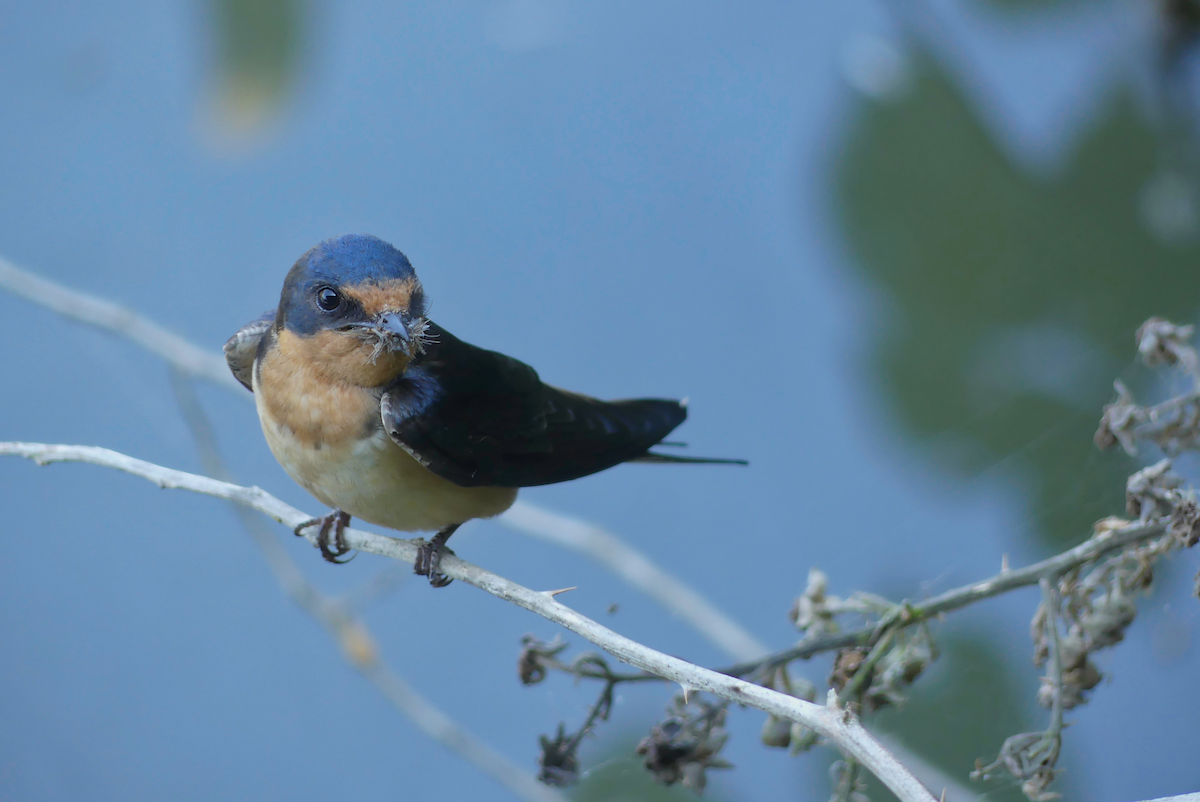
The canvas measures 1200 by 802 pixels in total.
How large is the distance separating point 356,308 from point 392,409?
0.18 meters

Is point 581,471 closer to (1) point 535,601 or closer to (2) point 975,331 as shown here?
(1) point 535,601

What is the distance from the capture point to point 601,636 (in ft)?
4.16

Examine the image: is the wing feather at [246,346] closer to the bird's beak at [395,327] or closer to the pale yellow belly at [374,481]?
the pale yellow belly at [374,481]

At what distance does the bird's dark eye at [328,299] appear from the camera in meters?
1.66

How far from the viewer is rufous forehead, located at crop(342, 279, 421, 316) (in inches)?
63.7

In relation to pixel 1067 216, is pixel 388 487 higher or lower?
lower

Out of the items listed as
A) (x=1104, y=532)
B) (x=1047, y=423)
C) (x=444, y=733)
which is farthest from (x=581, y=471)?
(x=1047, y=423)

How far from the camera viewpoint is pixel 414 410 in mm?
1682

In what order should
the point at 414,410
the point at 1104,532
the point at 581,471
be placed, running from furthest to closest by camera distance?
the point at 581,471
the point at 414,410
the point at 1104,532

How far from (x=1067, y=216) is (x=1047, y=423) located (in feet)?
3.72

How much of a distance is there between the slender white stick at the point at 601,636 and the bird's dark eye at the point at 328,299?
13.0 inches

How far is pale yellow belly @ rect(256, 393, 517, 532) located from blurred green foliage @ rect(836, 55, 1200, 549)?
7.95 feet

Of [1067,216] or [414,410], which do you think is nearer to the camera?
[414,410]

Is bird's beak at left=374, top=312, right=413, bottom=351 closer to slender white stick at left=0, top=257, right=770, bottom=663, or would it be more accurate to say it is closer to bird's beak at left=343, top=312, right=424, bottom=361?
bird's beak at left=343, top=312, right=424, bottom=361
